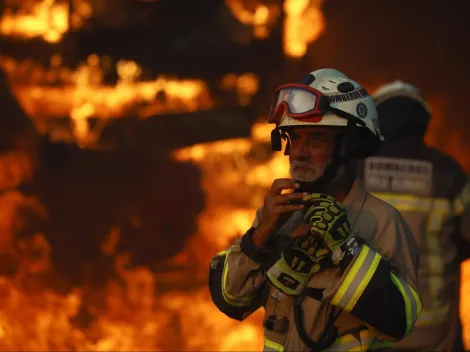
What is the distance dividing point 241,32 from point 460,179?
12.2m

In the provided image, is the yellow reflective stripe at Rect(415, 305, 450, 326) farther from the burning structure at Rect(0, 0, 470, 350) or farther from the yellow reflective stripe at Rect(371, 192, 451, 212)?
the burning structure at Rect(0, 0, 470, 350)

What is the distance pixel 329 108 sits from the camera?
294 cm

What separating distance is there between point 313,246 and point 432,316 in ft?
7.49

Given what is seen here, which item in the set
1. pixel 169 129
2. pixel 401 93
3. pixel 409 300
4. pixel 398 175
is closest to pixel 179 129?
pixel 169 129

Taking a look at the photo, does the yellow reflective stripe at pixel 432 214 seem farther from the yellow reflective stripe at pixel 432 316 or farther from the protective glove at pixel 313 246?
the protective glove at pixel 313 246

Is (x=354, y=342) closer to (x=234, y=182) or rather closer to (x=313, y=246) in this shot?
(x=313, y=246)

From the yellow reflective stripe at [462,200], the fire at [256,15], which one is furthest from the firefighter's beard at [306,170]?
the fire at [256,15]

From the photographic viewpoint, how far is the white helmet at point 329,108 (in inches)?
116

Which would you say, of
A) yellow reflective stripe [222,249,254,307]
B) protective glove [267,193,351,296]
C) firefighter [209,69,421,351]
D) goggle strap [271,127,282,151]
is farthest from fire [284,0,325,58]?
protective glove [267,193,351,296]

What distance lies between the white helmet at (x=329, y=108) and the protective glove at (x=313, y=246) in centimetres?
35

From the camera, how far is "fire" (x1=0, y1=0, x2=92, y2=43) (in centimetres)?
1462

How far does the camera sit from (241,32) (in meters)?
16.5

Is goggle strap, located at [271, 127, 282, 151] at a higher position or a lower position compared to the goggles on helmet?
lower

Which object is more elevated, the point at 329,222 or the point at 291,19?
the point at 291,19
